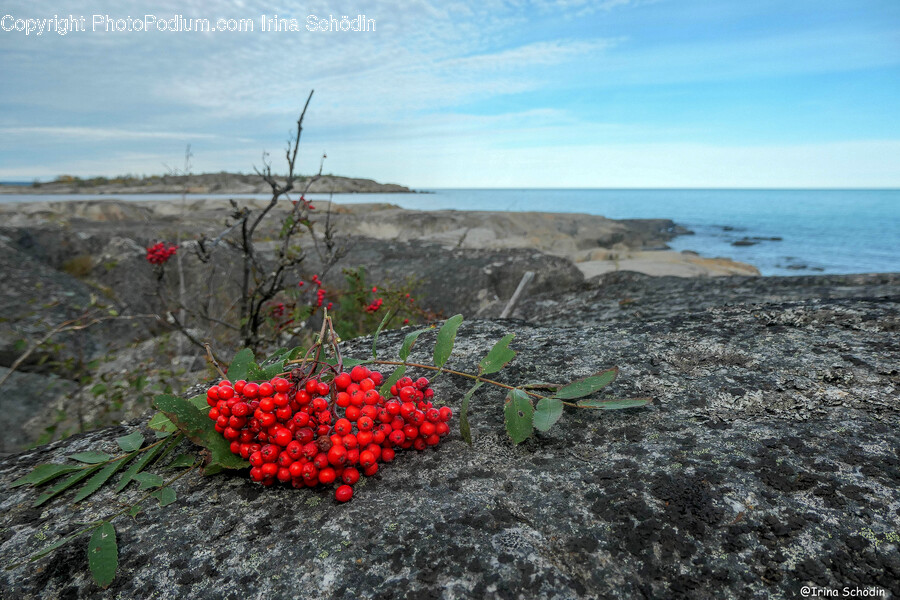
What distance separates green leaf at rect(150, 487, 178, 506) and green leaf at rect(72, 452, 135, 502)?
179mm

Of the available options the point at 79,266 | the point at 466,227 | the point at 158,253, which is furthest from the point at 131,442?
the point at 466,227

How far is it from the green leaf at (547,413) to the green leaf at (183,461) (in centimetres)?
85

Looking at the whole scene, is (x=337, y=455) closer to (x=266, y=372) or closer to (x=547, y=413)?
(x=266, y=372)

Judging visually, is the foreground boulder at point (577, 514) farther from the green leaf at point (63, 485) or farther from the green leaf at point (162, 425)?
the green leaf at point (162, 425)

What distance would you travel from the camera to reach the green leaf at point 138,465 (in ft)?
3.71

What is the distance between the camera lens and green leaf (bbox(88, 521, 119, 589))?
2.84 feet

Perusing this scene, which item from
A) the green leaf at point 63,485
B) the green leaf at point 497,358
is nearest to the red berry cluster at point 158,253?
the green leaf at point 63,485

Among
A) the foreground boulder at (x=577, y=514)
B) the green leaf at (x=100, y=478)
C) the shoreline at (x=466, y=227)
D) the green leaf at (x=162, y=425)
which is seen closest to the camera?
the foreground boulder at (x=577, y=514)

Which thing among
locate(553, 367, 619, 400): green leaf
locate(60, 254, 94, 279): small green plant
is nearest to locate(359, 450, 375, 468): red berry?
locate(553, 367, 619, 400): green leaf

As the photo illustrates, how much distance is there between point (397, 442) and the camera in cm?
114

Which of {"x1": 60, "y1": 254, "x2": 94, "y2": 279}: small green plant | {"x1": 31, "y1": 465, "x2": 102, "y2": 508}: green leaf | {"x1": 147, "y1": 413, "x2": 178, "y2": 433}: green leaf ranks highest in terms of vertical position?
{"x1": 147, "y1": 413, "x2": 178, "y2": 433}: green leaf

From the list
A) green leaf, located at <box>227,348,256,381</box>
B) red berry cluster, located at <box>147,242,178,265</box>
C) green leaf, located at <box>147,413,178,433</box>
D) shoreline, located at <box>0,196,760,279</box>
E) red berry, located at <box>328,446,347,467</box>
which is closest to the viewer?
red berry, located at <box>328,446,347,467</box>

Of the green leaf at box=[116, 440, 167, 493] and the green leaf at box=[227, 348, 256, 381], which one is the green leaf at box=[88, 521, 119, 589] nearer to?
the green leaf at box=[116, 440, 167, 493]

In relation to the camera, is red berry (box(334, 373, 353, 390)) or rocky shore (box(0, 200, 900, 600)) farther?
red berry (box(334, 373, 353, 390))
